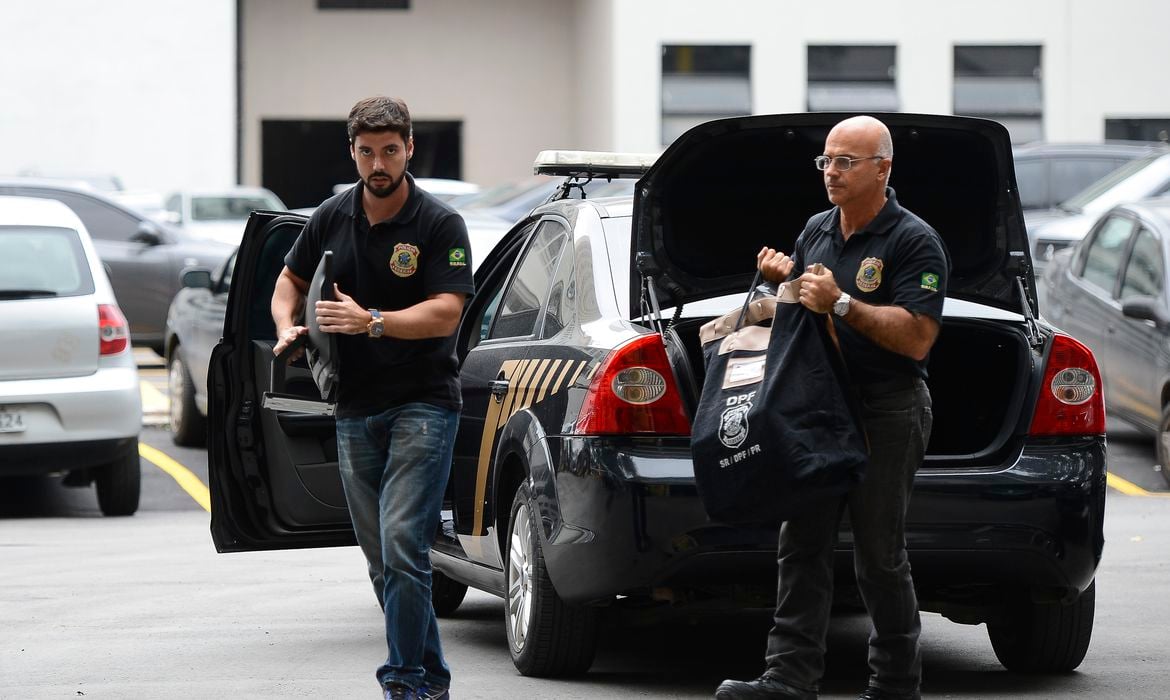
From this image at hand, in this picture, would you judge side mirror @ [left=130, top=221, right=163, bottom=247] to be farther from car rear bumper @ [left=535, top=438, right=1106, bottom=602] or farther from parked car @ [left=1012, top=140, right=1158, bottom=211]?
car rear bumper @ [left=535, top=438, right=1106, bottom=602]

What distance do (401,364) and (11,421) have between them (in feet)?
18.7

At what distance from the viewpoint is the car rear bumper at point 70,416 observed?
10.5 meters

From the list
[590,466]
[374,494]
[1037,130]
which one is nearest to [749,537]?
[590,466]

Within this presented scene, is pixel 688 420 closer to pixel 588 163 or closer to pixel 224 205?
pixel 588 163

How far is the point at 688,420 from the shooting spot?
575 centimetres

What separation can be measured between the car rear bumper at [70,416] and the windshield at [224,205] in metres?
17.6

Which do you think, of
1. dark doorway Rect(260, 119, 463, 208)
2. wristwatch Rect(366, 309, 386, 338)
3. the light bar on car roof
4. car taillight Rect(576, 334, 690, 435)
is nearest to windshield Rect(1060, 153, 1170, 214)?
the light bar on car roof

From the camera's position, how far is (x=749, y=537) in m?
5.60

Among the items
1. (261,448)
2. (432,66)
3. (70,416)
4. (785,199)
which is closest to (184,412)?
(70,416)

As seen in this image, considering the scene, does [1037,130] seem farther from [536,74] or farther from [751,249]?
[751,249]

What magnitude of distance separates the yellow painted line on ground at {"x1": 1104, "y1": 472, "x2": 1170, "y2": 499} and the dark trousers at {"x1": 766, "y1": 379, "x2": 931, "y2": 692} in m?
6.86

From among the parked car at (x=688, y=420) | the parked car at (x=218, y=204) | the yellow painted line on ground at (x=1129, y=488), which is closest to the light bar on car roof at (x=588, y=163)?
the parked car at (x=688, y=420)

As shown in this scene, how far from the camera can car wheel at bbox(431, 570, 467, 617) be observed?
7785mm

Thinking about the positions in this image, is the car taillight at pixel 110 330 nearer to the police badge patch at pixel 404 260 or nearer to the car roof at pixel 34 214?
the car roof at pixel 34 214
